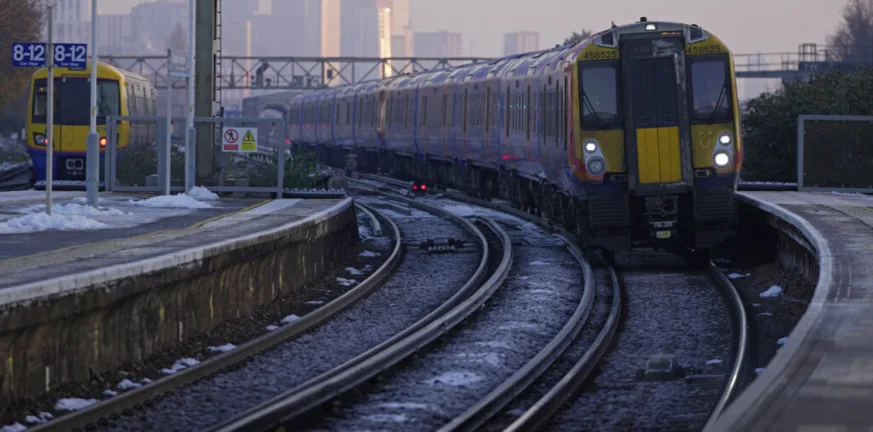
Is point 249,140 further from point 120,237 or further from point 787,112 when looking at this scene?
point 787,112

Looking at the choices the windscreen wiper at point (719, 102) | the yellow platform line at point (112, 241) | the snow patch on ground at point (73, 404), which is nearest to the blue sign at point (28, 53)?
the yellow platform line at point (112, 241)

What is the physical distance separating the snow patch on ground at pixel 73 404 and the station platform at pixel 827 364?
4773 mm

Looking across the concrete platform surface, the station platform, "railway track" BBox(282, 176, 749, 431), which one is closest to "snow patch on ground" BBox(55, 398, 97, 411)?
the concrete platform surface

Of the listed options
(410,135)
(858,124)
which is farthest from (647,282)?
(410,135)

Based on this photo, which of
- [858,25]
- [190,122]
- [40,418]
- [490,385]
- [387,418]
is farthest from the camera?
[858,25]

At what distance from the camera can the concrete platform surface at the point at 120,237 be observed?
10.7 meters

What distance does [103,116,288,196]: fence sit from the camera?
23.8 m

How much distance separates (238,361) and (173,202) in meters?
10.6

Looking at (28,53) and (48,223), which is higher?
(28,53)

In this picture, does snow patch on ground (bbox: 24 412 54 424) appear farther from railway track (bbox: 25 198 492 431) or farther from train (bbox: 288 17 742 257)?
train (bbox: 288 17 742 257)

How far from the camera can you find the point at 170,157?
26141mm

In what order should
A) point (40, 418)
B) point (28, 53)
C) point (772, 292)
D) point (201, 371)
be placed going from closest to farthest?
1. point (40, 418)
2. point (201, 371)
3. point (772, 292)
4. point (28, 53)

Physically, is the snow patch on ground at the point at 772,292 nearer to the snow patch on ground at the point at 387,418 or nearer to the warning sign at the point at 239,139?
the snow patch on ground at the point at 387,418

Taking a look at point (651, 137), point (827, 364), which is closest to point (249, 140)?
point (651, 137)
